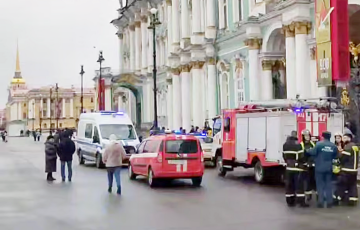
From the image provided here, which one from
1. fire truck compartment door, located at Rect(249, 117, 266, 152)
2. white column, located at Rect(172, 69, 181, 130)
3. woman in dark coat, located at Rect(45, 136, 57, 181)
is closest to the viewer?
fire truck compartment door, located at Rect(249, 117, 266, 152)

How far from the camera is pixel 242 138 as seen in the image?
21328 millimetres

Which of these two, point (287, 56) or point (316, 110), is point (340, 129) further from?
point (287, 56)

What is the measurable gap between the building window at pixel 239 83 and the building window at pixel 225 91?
198 cm

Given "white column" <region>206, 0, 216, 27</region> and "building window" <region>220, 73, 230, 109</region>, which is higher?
"white column" <region>206, 0, 216, 27</region>

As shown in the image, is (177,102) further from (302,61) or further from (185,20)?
(302,61)

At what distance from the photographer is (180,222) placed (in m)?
12.2

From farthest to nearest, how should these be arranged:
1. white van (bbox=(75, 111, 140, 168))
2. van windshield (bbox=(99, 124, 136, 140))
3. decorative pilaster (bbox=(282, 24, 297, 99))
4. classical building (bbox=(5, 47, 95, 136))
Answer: classical building (bbox=(5, 47, 95, 136))
decorative pilaster (bbox=(282, 24, 297, 99))
van windshield (bbox=(99, 124, 136, 140))
white van (bbox=(75, 111, 140, 168))

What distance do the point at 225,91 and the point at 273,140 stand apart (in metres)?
23.6

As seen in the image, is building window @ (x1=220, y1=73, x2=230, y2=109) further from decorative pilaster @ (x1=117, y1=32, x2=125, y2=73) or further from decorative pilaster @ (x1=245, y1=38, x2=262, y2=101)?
decorative pilaster @ (x1=117, y1=32, x2=125, y2=73)

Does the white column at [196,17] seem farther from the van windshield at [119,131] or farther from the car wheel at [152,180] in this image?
the car wheel at [152,180]

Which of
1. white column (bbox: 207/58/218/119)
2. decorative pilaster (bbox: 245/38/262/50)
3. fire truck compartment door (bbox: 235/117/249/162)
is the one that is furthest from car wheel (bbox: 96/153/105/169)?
white column (bbox: 207/58/218/119)

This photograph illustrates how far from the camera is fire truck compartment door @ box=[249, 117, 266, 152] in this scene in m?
19.9

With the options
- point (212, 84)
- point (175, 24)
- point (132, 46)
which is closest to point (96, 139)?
point (212, 84)

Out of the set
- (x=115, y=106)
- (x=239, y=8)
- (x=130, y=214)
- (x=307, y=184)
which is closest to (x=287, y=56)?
(x=239, y=8)
